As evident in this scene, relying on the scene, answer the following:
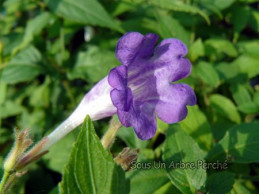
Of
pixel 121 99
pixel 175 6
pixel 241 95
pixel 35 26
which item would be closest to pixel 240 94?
pixel 241 95

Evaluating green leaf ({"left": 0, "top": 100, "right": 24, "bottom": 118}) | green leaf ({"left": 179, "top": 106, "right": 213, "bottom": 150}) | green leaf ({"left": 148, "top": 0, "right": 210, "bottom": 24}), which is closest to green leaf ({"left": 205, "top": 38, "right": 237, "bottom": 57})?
green leaf ({"left": 148, "top": 0, "right": 210, "bottom": 24})

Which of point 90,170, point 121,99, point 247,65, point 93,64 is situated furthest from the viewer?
point 93,64

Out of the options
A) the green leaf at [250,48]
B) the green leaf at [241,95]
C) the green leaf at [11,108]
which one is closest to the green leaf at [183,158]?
the green leaf at [241,95]

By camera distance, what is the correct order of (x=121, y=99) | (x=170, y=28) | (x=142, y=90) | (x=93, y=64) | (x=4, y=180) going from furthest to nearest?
(x=93, y=64) → (x=170, y=28) → (x=142, y=90) → (x=4, y=180) → (x=121, y=99)

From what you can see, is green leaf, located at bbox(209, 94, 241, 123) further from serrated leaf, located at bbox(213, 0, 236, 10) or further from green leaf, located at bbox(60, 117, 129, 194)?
green leaf, located at bbox(60, 117, 129, 194)

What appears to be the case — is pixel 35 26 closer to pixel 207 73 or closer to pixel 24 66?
pixel 24 66

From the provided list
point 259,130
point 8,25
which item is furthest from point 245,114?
point 8,25

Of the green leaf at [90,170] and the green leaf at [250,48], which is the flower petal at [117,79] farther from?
the green leaf at [250,48]
